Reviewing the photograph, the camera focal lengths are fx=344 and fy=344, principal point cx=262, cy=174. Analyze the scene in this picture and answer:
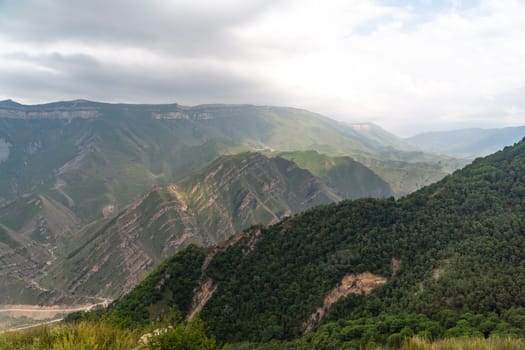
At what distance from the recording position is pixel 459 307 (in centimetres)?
5794

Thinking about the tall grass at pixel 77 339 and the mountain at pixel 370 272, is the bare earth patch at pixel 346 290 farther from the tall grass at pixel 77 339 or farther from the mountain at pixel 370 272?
the tall grass at pixel 77 339

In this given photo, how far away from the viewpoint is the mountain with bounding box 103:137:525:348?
57225mm

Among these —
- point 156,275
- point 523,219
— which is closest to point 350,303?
point 523,219

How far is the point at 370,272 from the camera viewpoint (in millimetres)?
81438

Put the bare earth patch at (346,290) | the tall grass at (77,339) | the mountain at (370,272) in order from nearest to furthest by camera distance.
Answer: the tall grass at (77,339) < the mountain at (370,272) < the bare earth patch at (346,290)

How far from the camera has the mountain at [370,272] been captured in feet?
188

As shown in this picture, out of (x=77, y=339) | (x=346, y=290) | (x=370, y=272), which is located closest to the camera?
(x=77, y=339)

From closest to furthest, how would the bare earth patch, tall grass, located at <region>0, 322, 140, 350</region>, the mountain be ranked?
tall grass, located at <region>0, 322, 140, 350</region> < the mountain < the bare earth patch

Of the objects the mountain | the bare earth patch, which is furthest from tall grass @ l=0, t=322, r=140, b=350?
the bare earth patch

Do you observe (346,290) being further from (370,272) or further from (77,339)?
(77,339)

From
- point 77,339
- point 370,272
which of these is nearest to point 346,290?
point 370,272

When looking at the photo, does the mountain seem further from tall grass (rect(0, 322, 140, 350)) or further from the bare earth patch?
tall grass (rect(0, 322, 140, 350))

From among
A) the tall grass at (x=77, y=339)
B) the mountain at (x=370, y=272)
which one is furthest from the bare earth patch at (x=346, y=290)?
the tall grass at (x=77, y=339)

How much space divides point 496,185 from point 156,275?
102588 millimetres
